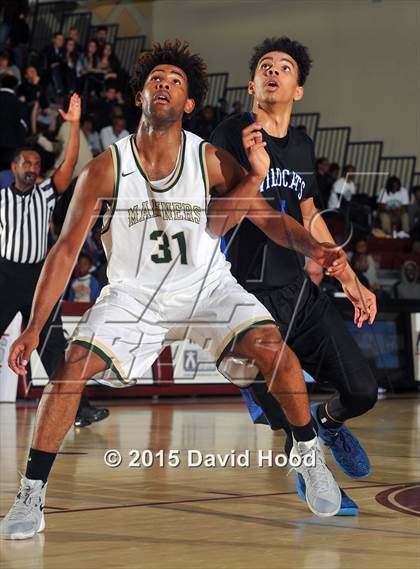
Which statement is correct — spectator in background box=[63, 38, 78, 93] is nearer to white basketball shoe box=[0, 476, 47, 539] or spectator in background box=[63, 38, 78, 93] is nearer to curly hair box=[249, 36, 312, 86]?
curly hair box=[249, 36, 312, 86]

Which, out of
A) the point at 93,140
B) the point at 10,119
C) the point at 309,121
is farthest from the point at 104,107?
the point at 309,121

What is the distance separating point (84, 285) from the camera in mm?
12492

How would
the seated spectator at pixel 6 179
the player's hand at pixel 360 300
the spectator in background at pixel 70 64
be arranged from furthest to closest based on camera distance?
the spectator in background at pixel 70 64, the seated spectator at pixel 6 179, the player's hand at pixel 360 300

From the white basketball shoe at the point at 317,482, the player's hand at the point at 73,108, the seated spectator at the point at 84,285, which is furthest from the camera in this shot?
the seated spectator at the point at 84,285

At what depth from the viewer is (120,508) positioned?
17.0 ft

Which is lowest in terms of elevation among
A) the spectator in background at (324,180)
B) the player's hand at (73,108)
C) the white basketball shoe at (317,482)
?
the white basketball shoe at (317,482)

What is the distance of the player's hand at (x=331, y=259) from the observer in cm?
461

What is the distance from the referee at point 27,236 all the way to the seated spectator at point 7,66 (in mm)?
7852

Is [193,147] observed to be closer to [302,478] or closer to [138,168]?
[138,168]

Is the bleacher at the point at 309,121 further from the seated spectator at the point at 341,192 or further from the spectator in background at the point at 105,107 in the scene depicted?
the spectator in background at the point at 105,107

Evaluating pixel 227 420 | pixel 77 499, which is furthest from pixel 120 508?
pixel 227 420

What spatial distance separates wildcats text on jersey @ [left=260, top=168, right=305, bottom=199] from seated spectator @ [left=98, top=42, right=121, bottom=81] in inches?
525

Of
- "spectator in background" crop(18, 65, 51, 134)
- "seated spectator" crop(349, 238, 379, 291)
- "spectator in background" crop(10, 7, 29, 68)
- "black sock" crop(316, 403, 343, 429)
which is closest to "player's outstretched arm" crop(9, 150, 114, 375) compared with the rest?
"black sock" crop(316, 403, 343, 429)

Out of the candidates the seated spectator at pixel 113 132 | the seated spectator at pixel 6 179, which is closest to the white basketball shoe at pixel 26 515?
the seated spectator at pixel 6 179
